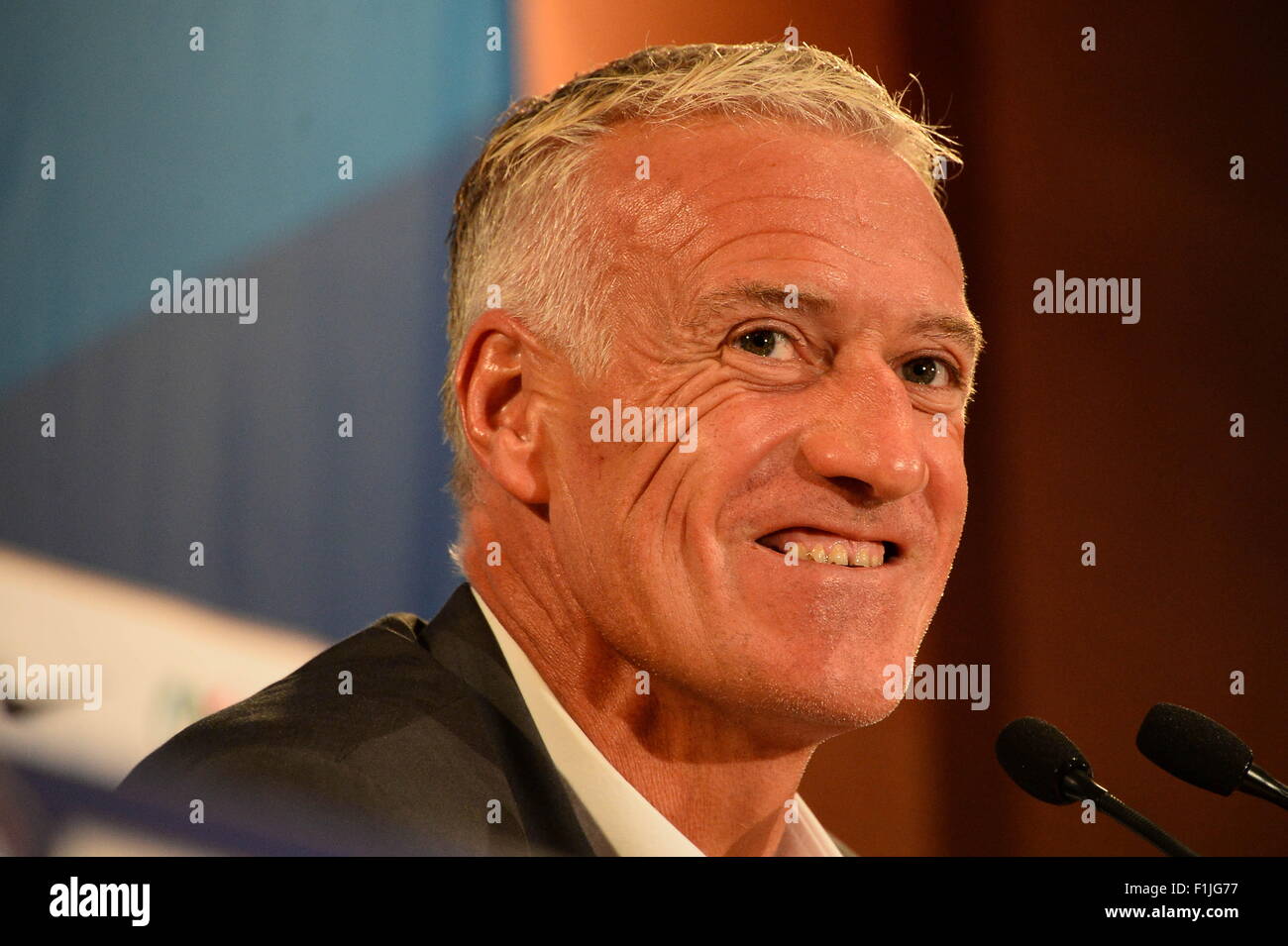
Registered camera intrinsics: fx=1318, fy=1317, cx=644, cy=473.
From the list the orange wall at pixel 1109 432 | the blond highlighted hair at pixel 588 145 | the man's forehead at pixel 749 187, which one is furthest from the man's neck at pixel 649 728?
the orange wall at pixel 1109 432

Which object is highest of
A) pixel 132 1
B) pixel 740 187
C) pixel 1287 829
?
pixel 132 1

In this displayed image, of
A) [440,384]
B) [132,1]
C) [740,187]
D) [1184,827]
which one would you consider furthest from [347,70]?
[1184,827]

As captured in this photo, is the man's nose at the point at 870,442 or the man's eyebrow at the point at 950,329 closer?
the man's nose at the point at 870,442

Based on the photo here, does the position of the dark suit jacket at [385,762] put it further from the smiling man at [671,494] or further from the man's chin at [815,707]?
the man's chin at [815,707]

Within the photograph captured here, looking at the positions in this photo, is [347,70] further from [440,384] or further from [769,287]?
[769,287]

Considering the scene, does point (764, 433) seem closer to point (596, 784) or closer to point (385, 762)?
point (596, 784)

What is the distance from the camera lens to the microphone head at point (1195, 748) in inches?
59.8

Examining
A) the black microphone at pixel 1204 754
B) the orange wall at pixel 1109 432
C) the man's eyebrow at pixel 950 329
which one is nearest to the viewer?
the black microphone at pixel 1204 754

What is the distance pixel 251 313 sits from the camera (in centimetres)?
206

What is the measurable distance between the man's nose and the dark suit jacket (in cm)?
50

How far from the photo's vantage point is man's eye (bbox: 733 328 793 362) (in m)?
1.74

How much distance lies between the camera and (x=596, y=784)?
1.75m

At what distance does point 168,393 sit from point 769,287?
96 cm

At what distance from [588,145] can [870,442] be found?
1.87 feet
